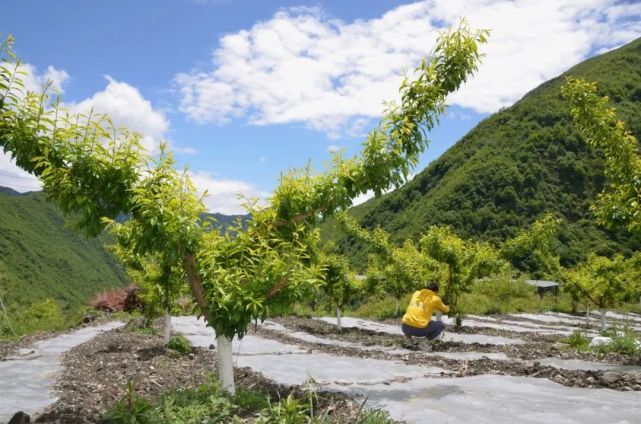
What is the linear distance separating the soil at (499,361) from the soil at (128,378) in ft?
9.32

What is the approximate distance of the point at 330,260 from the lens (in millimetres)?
16766

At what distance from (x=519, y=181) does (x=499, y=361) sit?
63.4 metres

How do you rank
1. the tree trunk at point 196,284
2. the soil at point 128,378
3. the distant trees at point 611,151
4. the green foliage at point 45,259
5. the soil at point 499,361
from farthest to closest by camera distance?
Result: the green foliage at point 45,259 < the distant trees at point 611,151 < the soil at point 499,361 < the tree trunk at point 196,284 < the soil at point 128,378

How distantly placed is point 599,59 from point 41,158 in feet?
375

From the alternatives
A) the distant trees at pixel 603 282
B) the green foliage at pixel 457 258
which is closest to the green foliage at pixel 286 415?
the green foliage at pixel 457 258

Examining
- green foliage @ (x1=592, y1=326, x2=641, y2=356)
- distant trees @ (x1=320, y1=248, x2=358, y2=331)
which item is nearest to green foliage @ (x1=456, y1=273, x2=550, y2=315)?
distant trees @ (x1=320, y1=248, x2=358, y2=331)

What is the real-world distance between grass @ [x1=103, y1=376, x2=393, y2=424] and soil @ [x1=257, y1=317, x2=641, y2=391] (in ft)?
11.1

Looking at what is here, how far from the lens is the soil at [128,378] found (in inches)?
223

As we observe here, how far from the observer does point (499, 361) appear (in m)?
9.48

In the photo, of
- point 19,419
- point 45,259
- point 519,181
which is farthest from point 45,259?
point 19,419

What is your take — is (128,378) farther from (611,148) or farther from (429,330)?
(611,148)

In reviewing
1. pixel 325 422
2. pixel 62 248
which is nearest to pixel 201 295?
pixel 325 422

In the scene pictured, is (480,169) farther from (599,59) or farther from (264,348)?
(264,348)

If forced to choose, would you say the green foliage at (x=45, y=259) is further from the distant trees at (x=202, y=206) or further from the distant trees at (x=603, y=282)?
the distant trees at (x=202, y=206)
